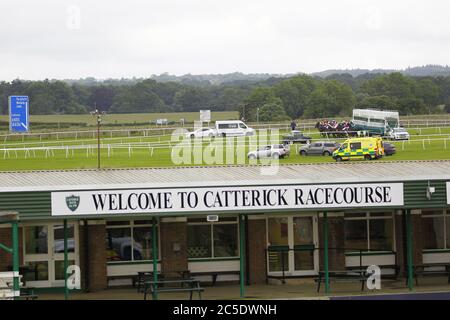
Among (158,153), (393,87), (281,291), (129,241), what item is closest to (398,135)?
(158,153)

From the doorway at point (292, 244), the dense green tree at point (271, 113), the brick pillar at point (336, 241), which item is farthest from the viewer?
the dense green tree at point (271, 113)

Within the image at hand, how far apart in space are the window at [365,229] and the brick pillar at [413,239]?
262 millimetres

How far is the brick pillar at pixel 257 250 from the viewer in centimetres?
2542

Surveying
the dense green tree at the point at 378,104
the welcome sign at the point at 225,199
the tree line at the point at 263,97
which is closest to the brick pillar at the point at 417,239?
the welcome sign at the point at 225,199

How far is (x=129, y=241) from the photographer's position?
25.2 metres

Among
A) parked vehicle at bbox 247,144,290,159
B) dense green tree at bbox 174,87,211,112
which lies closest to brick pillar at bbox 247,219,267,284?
parked vehicle at bbox 247,144,290,159

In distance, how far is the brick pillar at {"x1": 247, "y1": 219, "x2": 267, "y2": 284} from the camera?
25422mm

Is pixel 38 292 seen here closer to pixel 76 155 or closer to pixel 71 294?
pixel 71 294

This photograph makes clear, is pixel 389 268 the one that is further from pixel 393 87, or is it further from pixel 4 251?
pixel 393 87

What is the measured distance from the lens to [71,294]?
79.7 ft

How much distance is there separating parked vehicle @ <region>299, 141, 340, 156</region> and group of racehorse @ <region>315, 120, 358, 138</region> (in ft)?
31.0

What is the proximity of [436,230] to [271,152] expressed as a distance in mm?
26977

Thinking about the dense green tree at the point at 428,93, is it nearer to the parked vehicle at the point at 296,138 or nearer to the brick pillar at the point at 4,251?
the parked vehicle at the point at 296,138

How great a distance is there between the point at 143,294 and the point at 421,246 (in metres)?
7.03
